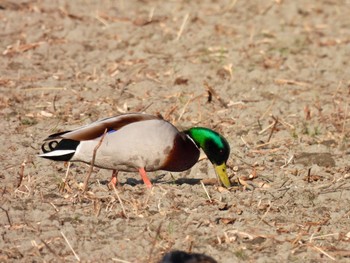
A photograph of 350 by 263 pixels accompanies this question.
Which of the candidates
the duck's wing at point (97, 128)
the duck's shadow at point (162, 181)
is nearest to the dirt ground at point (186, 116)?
the duck's shadow at point (162, 181)

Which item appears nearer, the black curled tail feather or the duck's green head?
the black curled tail feather

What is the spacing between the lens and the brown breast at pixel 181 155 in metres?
6.79

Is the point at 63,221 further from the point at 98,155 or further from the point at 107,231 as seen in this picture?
the point at 98,155

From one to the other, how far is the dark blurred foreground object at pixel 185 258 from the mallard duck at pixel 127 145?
1349 mm

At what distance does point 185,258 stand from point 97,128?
1.69 metres

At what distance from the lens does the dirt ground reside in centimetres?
596

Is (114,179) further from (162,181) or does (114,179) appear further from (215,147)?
(215,147)

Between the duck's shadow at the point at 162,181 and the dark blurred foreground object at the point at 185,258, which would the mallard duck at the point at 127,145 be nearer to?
the duck's shadow at the point at 162,181

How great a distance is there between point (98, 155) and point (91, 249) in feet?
3.53

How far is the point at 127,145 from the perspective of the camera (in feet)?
21.9

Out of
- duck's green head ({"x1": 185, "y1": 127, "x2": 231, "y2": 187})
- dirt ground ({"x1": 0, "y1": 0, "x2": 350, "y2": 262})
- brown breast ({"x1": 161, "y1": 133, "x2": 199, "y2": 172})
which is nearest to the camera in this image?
dirt ground ({"x1": 0, "y1": 0, "x2": 350, "y2": 262})

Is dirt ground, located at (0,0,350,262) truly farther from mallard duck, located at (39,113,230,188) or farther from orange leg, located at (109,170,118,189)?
mallard duck, located at (39,113,230,188)

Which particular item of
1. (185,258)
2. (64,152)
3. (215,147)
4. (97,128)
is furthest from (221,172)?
(185,258)

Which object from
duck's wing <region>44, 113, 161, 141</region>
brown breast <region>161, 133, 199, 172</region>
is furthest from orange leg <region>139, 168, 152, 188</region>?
duck's wing <region>44, 113, 161, 141</region>
